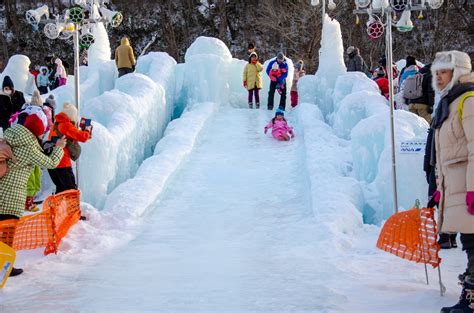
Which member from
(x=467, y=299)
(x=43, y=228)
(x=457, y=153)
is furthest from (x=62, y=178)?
(x=467, y=299)

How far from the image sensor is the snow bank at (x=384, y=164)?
25.6 ft

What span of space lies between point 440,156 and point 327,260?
1933mm

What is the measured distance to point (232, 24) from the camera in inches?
1572

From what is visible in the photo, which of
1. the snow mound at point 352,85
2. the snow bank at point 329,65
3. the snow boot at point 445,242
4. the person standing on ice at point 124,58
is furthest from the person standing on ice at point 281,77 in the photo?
the snow boot at point 445,242

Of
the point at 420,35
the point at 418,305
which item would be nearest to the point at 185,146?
Result: the point at 418,305

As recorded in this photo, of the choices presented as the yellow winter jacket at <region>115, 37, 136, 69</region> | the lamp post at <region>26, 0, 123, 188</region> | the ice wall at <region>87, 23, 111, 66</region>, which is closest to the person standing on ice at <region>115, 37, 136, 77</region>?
the yellow winter jacket at <region>115, 37, 136, 69</region>

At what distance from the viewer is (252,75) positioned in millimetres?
16641

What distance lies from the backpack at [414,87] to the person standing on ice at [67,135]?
17.7 feet

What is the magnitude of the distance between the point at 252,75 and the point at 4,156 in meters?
11.7

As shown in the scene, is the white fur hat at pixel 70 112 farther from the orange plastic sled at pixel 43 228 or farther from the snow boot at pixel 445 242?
the snow boot at pixel 445 242

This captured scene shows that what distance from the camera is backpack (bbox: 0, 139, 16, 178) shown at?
17.5 ft

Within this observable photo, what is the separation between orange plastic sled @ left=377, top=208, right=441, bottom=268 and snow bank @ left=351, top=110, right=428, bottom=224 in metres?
2.52

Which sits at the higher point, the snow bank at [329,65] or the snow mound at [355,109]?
the snow bank at [329,65]

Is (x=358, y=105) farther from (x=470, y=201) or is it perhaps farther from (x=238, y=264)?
(x=470, y=201)
